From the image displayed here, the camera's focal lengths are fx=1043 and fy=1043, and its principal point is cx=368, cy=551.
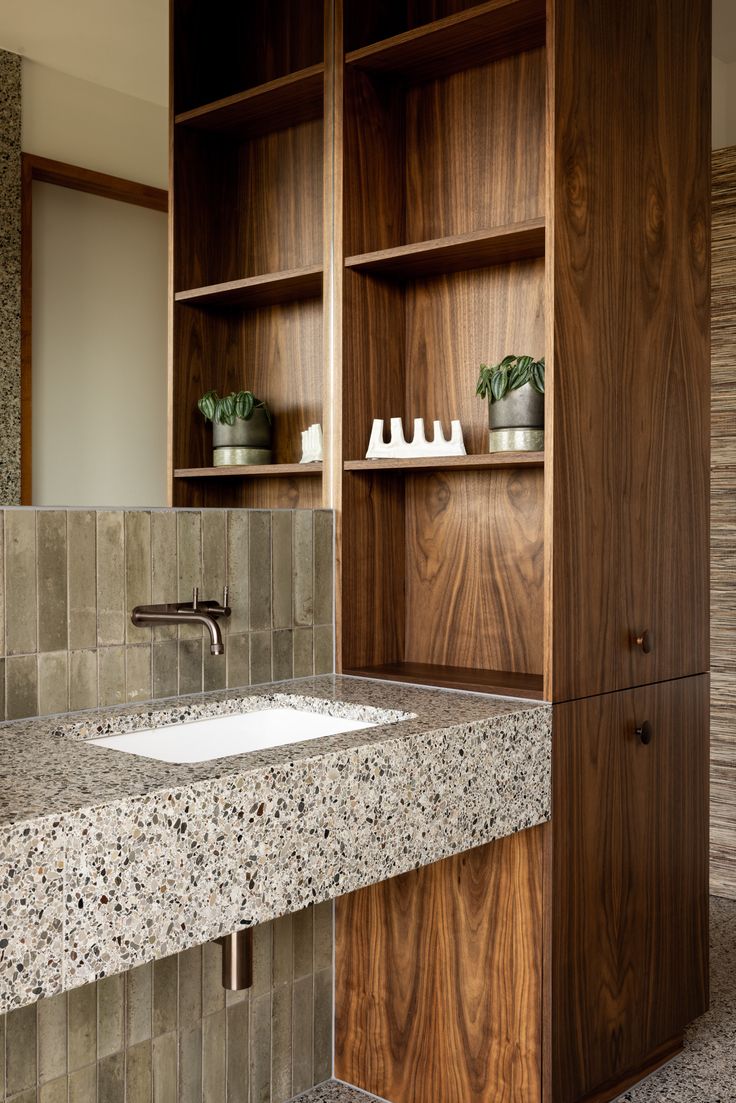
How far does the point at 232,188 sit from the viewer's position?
244 centimetres

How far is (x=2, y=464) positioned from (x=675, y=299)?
4.98ft

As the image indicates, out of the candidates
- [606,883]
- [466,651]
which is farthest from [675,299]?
[606,883]

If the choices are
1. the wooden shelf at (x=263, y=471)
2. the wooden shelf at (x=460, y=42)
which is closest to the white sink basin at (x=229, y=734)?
the wooden shelf at (x=263, y=471)

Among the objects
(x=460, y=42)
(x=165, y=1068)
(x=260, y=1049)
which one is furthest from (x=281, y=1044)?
(x=460, y=42)

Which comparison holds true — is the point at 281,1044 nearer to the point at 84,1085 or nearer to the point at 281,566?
the point at 84,1085

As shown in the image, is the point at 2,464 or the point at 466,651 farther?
the point at 466,651

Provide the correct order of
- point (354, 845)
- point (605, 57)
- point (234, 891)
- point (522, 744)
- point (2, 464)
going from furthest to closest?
point (605, 57)
point (522, 744)
point (2, 464)
point (354, 845)
point (234, 891)

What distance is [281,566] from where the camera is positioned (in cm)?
216

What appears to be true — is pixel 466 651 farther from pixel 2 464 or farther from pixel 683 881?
pixel 2 464

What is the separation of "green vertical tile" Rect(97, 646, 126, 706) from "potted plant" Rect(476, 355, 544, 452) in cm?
85

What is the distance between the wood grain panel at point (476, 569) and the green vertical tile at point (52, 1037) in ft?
3.48

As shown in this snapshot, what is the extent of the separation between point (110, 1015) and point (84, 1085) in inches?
4.6

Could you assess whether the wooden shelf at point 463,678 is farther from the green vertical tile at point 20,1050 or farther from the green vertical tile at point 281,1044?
the green vertical tile at point 20,1050

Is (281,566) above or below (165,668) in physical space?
above
